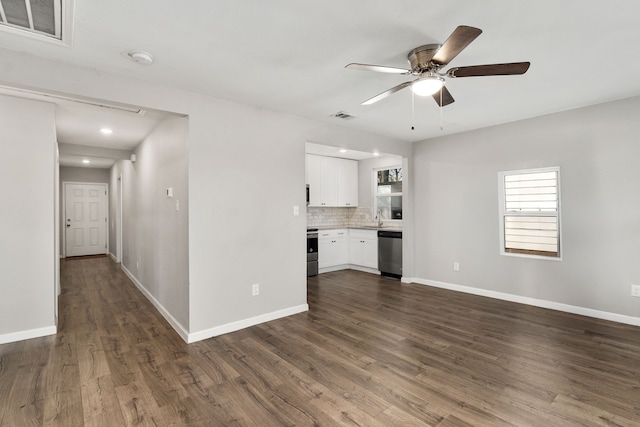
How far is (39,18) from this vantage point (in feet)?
6.37

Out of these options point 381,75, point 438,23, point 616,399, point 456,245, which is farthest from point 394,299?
point 438,23

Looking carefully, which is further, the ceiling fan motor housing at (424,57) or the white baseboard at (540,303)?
the white baseboard at (540,303)

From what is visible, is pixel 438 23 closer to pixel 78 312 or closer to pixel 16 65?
pixel 16 65

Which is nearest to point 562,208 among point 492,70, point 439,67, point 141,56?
point 492,70

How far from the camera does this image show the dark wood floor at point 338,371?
200cm

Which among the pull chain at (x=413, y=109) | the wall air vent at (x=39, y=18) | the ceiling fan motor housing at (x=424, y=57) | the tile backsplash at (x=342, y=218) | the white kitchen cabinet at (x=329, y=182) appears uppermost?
the pull chain at (x=413, y=109)

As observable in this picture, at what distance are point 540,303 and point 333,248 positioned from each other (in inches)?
140

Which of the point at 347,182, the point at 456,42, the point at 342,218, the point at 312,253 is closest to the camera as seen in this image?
the point at 456,42

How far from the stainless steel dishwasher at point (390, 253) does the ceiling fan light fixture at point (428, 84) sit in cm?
362

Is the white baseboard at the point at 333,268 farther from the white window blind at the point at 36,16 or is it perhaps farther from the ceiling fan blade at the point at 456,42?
the white window blind at the point at 36,16

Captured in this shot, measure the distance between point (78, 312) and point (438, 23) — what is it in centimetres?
492

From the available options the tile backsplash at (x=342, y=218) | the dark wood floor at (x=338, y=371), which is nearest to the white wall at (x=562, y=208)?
the dark wood floor at (x=338, y=371)

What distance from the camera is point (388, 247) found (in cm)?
592

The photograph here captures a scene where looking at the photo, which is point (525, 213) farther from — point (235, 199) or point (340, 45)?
point (235, 199)
